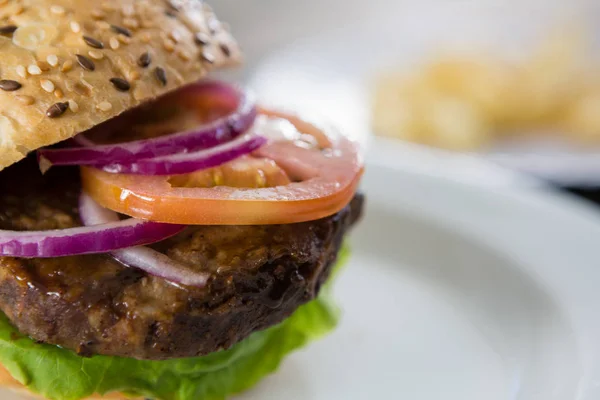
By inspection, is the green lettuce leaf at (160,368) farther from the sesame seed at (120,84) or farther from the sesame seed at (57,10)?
the sesame seed at (57,10)

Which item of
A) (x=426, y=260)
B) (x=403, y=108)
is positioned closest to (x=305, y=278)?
(x=426, y=260)

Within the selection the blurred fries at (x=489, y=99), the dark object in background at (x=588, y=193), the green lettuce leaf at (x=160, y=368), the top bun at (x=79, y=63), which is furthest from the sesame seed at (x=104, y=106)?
the dark object in background at (x=588, y=193)

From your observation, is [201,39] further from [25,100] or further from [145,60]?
[25,100]

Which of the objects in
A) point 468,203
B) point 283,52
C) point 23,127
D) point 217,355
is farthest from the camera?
point 283,52

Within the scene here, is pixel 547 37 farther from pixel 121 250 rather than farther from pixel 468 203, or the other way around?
pixel 121 250

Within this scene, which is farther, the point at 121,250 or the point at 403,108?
the point at 403,108

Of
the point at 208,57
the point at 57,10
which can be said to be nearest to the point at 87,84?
the point at 57,10
